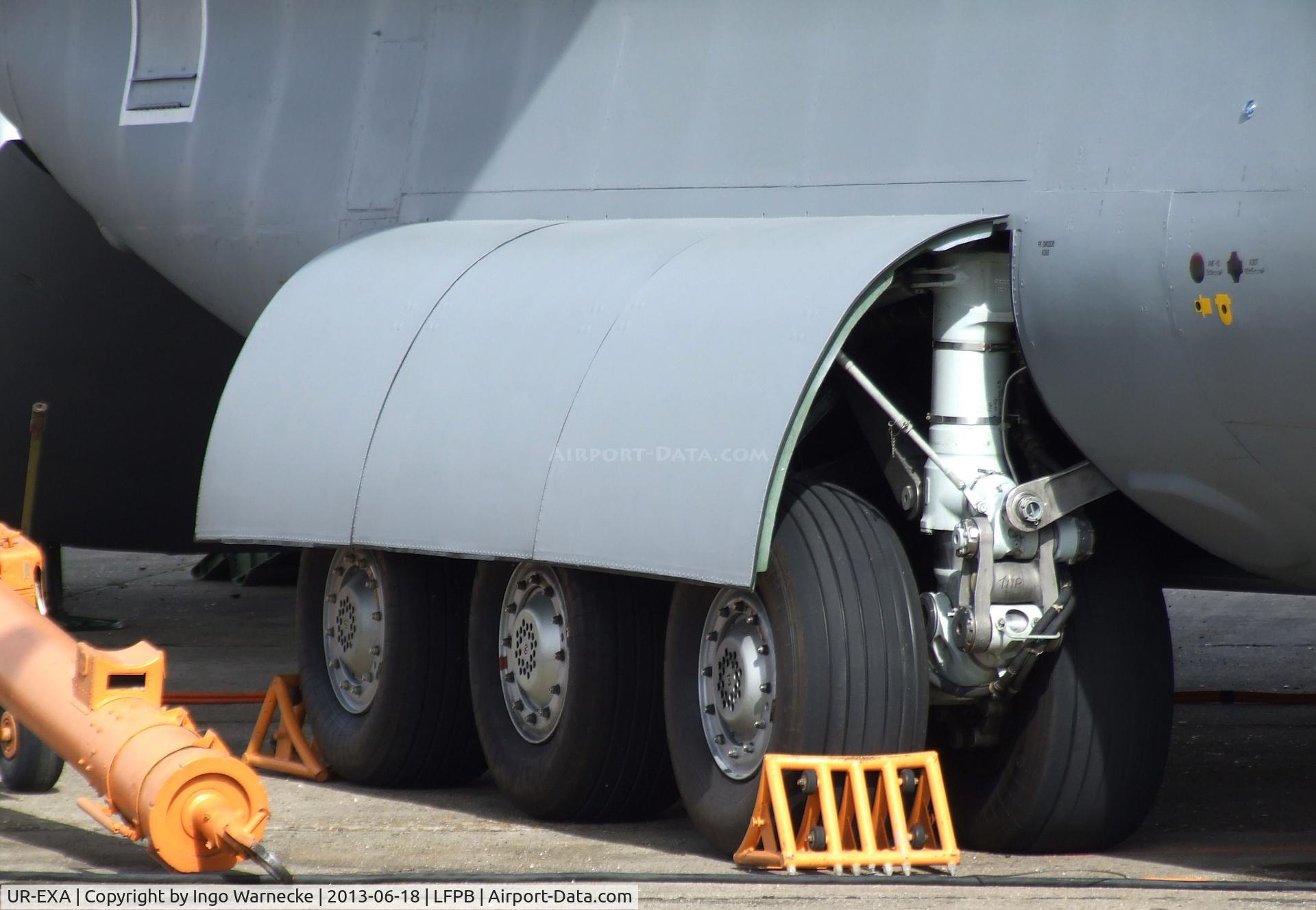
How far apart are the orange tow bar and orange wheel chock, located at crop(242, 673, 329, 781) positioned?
2.02 meters

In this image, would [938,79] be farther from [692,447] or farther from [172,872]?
[172,872]

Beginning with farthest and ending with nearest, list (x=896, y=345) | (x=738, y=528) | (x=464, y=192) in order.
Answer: (x=464, y=192) < (x=896, y=345) < (x=738, y=528)

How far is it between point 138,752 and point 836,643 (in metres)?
2.14

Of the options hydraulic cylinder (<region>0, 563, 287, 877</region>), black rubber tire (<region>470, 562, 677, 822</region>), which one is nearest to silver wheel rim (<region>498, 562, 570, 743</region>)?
black rubber tire (<region>470, 562, 677, 822</region>)

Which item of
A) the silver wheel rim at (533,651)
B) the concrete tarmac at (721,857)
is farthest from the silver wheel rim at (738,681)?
the silver wheel rim at (533,651)

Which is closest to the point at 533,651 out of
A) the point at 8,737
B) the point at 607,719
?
the point at 607,719

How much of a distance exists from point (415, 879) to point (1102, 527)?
262 cm

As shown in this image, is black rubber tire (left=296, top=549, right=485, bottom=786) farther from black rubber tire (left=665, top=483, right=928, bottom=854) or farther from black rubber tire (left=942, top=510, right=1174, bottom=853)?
black rubber tire (left=942, top=510, right=1174, bottom=853)

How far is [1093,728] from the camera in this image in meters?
6.48

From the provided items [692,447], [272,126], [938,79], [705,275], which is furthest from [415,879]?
[272,126]

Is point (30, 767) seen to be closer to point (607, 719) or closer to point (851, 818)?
point (607, 719)

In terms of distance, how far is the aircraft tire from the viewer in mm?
7562

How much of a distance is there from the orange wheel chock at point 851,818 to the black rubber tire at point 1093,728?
524mm

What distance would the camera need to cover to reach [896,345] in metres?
7.01
